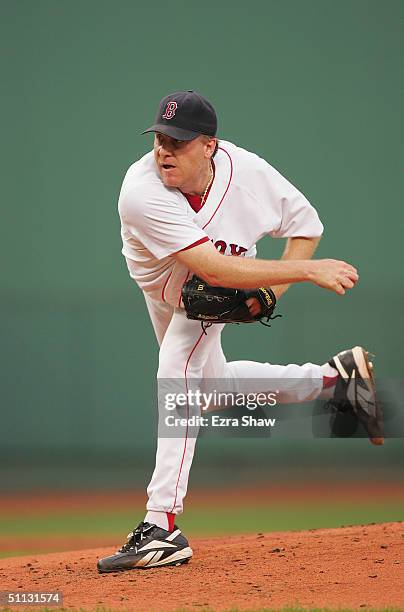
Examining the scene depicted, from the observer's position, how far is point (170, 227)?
292 centimetres

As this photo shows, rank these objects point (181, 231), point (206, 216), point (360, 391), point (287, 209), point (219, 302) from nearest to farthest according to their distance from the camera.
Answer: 1. point (181, 231)
2. point (219, 302)
3. point (206, 216)
4. point (287, 209)
5. point (360, 391)

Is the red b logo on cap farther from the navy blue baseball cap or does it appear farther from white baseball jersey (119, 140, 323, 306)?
white baseball jersey (119, 140, 323, 306)

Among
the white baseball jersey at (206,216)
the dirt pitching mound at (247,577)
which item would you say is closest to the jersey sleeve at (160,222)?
the white baseball jersey at (206,216)

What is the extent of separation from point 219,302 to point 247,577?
0.87m

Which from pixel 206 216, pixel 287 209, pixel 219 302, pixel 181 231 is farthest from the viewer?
pixel 287 209

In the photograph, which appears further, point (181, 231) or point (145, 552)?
point (145, 552)

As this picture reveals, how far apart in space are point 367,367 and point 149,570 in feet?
3.71

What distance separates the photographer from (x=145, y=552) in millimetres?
3074

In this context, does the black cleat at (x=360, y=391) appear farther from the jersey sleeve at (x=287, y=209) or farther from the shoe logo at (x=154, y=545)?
the shoe logo at (x=154, y=545)

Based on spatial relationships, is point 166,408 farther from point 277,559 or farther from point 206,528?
point 206,528

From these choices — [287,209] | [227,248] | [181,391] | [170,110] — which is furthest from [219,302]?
[170,110]

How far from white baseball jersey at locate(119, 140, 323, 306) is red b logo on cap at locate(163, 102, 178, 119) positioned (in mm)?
175

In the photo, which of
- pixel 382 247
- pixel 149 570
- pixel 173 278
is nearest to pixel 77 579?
pixel 149 570

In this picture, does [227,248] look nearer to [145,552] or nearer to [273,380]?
[273,380]
